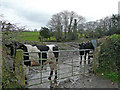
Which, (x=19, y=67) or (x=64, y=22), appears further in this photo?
(x=64, y=22)

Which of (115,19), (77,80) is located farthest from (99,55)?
(115,19)

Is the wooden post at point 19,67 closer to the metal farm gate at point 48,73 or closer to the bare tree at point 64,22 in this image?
the metal farm gate at point 48,73

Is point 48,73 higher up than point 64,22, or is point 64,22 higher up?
point 64,22

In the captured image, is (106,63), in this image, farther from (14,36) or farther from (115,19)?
(115,19)

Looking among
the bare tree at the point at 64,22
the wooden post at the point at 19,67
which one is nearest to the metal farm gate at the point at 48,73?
the wooden post at the point at 19,67

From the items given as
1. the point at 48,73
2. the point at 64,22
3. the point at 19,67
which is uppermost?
the point at 64,22

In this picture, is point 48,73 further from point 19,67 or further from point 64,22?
point 64,22

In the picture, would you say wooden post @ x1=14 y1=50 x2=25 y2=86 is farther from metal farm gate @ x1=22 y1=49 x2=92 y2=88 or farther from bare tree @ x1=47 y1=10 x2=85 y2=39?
bare tree @ x1=47 y1=10 x2=85 y2=39

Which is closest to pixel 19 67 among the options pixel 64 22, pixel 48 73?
pixel 48 73

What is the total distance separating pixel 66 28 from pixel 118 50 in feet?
76.4

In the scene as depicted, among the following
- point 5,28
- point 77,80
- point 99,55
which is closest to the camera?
point 5,28

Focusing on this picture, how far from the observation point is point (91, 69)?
5.29m

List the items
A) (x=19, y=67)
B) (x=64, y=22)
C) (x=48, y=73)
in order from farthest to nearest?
(x=64, y=22)
(x=48, y=73)
(x=19, y=67)

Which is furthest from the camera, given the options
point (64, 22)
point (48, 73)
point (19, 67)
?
point (64, 22)
